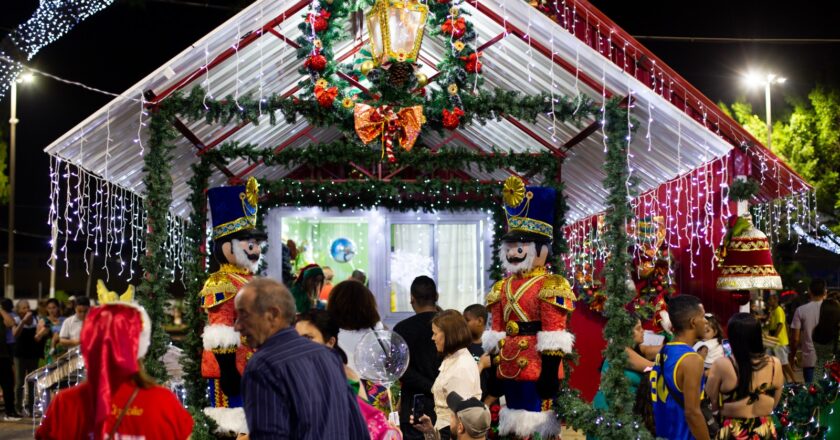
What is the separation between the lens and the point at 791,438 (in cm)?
848

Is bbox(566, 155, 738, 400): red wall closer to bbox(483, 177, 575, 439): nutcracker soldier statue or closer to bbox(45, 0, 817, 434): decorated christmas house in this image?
bbox(45, 0, 817, 434): decorated christmas house

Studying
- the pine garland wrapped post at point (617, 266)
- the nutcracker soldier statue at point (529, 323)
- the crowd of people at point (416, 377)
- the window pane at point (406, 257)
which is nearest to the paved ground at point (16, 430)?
the crowd of people at point (416, 377)

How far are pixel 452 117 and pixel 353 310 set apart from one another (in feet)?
11.1

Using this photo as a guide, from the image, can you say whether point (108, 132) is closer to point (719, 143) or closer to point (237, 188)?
point (237, 188)

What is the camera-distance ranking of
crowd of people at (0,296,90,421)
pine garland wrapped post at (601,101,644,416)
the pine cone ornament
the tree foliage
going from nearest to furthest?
pine garland wrapped post at (601,101,644,416)
the pine cone ornament
crowd of people at (0,296,90,421)
the tree foliage

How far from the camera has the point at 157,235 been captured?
877cm

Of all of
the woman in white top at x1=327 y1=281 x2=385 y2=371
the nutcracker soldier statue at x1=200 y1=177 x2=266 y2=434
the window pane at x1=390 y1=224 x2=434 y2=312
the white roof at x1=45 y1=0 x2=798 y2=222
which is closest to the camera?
the woman in white top at x1=327 y1=281 x2=385 y2=371

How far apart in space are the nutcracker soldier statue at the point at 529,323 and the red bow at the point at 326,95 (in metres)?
1.87

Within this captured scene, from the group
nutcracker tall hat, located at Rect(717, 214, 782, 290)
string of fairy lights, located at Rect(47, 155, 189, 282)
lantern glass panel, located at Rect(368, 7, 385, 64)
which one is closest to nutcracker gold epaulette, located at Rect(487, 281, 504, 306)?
lantern glass panel, located at Rect(368, 7, 385, 64)

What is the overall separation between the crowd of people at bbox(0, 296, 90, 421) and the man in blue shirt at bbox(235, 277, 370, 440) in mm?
10806

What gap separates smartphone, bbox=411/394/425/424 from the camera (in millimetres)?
6848

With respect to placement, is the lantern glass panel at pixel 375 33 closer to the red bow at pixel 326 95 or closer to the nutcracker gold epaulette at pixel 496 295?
the red bow at pixel 326 95

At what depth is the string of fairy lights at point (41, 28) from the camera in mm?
17469

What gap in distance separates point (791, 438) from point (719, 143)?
2.78 metres
